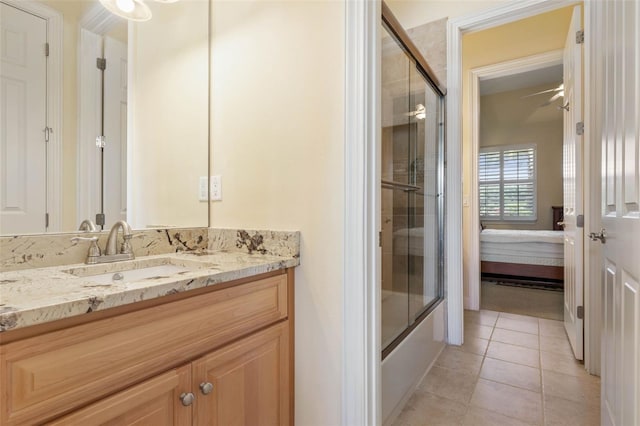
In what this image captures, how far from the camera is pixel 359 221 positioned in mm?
1096

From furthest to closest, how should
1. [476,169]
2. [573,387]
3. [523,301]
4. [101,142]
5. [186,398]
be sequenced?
[523,301] < [476,169] < [573,387] < [101,142] < [186,398]

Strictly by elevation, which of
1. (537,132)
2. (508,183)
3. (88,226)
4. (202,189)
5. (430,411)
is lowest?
(430,411)

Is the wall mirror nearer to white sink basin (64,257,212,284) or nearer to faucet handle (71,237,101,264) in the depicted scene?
faucet handle (71,237,101,264)

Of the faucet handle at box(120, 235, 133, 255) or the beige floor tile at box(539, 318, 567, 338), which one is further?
the beige floor tile at box(539, 318, 567, 338)

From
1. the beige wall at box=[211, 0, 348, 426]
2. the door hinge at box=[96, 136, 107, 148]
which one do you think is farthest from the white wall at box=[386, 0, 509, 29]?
the door hinge at box=[96, 136, 107, 148]

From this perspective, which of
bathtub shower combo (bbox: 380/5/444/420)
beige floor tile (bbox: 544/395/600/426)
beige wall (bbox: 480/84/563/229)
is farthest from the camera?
beige wall (bbox: 480/84/563/229)

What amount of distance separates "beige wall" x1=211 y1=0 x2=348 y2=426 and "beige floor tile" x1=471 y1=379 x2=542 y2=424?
39.9 inches

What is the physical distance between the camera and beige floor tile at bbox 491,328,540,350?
7.93 feet

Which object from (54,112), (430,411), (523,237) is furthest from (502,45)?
(54,112)

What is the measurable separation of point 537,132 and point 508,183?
105 cm

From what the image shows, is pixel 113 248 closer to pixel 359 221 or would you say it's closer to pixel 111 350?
pixel 111 350

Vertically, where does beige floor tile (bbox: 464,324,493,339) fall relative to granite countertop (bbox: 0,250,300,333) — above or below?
below

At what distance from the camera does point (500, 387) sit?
1829 millimetres

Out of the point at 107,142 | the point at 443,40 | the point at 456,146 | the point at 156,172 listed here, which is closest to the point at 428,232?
the point at 456,146
